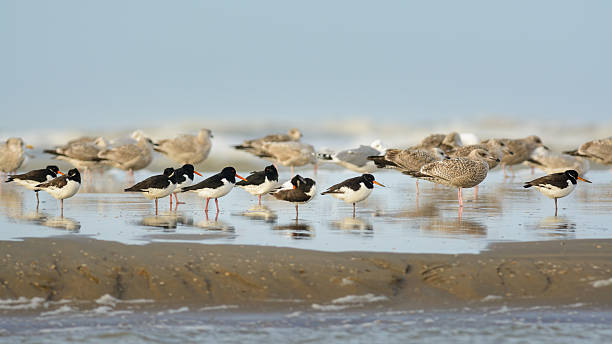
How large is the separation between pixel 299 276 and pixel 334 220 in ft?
14.0

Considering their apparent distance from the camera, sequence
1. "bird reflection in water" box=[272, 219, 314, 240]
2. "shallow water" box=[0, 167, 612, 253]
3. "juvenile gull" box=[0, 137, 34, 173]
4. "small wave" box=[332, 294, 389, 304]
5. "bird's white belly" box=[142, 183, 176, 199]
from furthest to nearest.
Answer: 1. "juvenile gull" box=[0, 137, 34, 173]
2. "bird's white belly" box=[142, 183, 176, 199]
3. "bird reflection in water" box=[272, 219, 314, 240]
4. "shallow water" box=[0, 167, 612, 253]
5. "small wave" box=[332, 294, 389, 304]

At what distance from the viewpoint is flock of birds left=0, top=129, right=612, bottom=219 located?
13.9m

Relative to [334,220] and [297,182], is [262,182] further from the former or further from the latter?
[334,220]

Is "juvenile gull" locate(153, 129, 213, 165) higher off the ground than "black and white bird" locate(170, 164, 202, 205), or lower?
higher

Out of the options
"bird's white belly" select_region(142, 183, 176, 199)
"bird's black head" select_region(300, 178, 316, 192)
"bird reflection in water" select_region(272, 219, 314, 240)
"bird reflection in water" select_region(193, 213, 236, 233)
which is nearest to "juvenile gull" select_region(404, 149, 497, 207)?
"bird's black head" select_region(300, 178, 316, 192)

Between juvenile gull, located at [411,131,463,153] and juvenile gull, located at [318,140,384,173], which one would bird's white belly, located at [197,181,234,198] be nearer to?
juvenile gull, located at [318,140,384,173]

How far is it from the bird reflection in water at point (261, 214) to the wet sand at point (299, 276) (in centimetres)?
333

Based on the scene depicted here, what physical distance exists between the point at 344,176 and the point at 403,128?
23661 millimetres

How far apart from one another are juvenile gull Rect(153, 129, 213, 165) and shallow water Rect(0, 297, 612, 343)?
758 inches

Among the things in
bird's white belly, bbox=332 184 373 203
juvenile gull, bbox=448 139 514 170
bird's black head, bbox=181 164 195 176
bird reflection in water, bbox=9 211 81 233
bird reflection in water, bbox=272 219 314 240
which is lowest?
bird reflection in water, bbox=272 219 314 240

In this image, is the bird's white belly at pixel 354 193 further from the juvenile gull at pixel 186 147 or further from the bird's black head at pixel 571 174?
the juvenile gull at pixel 186 147

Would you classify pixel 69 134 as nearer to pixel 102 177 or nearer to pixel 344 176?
pixel 102 177

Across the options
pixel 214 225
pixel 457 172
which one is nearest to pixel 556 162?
pixel 457 172

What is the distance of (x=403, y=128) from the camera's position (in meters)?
47.4
